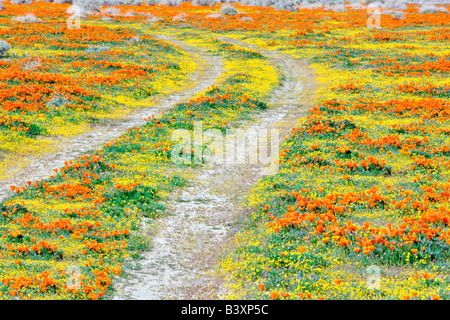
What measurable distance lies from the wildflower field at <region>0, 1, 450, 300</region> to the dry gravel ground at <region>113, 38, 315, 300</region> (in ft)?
1.00

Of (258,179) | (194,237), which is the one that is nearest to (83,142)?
(258,179)

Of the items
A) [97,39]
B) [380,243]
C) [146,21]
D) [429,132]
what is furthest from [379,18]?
[380,243]

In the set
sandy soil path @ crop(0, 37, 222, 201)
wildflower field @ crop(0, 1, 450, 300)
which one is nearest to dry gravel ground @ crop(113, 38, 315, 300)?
wildflower field @ crop(0, 1, 450, 300)

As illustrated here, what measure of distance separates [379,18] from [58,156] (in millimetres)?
62393

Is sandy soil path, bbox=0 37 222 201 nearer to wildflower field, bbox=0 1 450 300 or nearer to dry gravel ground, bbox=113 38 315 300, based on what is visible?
wildflower field, bbox=0 1 450 300

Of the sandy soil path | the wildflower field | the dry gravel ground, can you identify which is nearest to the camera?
the wildflower field

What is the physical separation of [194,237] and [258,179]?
445cm

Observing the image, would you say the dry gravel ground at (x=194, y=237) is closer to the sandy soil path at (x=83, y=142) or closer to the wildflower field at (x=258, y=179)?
the wildflower field at (x=258, y=179)

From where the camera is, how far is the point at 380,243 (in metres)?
9.24

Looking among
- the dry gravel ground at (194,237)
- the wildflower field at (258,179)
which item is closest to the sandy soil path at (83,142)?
the wildflower field at (258,179)

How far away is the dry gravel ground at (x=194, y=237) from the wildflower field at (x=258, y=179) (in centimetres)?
30

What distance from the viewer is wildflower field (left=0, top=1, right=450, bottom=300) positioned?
866 cm

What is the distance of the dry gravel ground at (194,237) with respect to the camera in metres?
8.86
